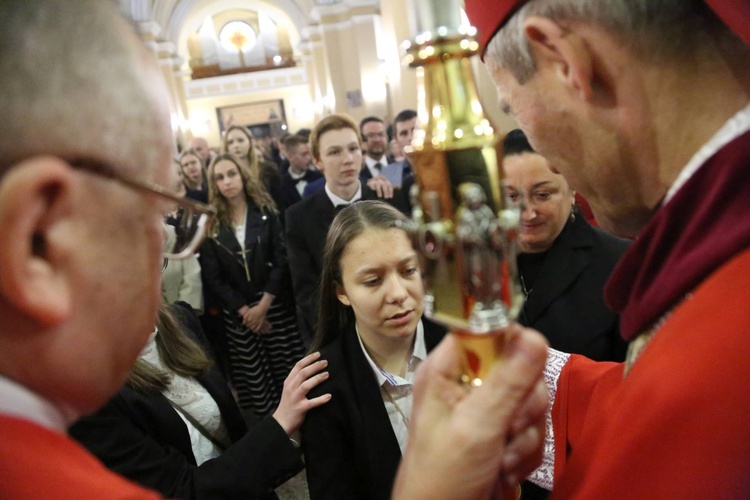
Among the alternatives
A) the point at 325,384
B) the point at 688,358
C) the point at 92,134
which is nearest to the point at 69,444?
the point at 92,134

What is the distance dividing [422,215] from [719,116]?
0.43 m

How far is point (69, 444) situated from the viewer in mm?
562

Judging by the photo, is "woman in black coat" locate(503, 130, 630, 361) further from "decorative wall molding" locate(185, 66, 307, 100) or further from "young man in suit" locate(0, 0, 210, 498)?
"decorative wall molding" locate(185, 66, 307, 100)

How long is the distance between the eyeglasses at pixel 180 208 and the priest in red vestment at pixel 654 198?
0.38 meters

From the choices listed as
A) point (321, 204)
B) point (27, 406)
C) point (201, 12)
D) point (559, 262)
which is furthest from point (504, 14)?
point (201, 12)

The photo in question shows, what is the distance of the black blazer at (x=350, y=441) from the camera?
4.69 ft

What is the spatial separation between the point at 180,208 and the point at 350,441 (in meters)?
0.99

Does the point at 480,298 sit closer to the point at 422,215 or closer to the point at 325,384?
the point at 422,215

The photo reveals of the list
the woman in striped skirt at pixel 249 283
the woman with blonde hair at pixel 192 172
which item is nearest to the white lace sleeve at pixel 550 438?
the woman in striped skirt at pixel 249 283

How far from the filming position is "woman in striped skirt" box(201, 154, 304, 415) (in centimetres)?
335

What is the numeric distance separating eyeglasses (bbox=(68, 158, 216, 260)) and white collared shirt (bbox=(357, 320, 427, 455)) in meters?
0.87

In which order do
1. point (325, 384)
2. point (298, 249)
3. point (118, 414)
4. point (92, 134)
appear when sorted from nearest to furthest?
point (92, 134), point (118, 414), point (325, 384), point (298, 249)

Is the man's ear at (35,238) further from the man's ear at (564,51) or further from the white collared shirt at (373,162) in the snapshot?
the white collared shirt at (373,162)

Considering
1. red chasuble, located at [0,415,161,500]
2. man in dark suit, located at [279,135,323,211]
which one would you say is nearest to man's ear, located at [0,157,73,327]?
red chasuble, located at [0,415,161,500]
